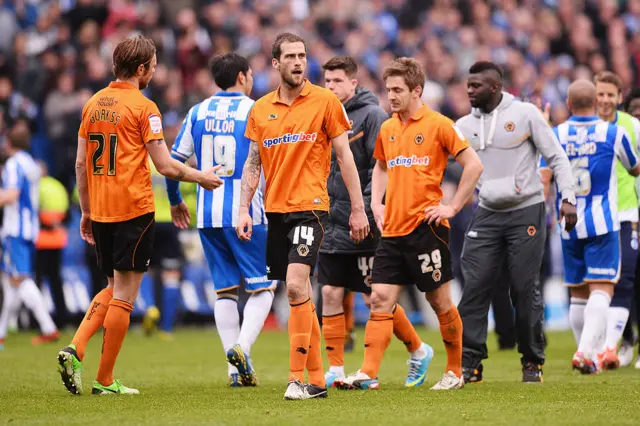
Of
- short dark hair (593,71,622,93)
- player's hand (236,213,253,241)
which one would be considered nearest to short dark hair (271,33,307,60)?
player's hand (236,213,253,241)

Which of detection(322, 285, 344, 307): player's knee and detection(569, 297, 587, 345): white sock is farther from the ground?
detection(322, 285, 344, 307): player's knee

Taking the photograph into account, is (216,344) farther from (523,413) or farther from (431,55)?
(431,55)

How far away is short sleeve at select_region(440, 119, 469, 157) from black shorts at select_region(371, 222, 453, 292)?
565 millimetres

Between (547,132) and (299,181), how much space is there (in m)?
2.35

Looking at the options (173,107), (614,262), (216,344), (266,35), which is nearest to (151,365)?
(216,344)

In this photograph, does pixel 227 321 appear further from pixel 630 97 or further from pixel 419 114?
pixel 630 97

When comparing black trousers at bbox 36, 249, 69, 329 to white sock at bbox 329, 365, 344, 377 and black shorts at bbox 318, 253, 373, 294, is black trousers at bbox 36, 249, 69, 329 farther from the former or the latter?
white sock at bbox 329, 365, 344, 377

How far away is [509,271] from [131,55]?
3.38 meters

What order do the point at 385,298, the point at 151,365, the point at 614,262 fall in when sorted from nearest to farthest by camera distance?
the point at 385,298 → the point at 614,262 → the point at 151,365

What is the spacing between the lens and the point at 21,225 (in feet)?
46.4

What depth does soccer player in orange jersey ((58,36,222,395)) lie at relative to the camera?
816cm

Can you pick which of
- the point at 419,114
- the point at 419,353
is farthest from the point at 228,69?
the point at 419,353

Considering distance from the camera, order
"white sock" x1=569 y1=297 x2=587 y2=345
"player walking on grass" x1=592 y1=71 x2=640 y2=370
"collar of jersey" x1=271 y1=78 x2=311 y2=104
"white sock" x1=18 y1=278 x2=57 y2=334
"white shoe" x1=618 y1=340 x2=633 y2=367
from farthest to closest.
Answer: "white sock" x1=18 y1=278 x2=57 y2=334 → "white shoe" x1=618 y1=340 x2=633 y2=367 → "white sock" x1=569 y1=297 x2=587 y2=345 → "player walking on grass" x1=592 y1=71 x2=640 y2=370 → "collar of jersey" x1=271 y1=78 x2=311 y2=104

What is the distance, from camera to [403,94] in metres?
8.40
